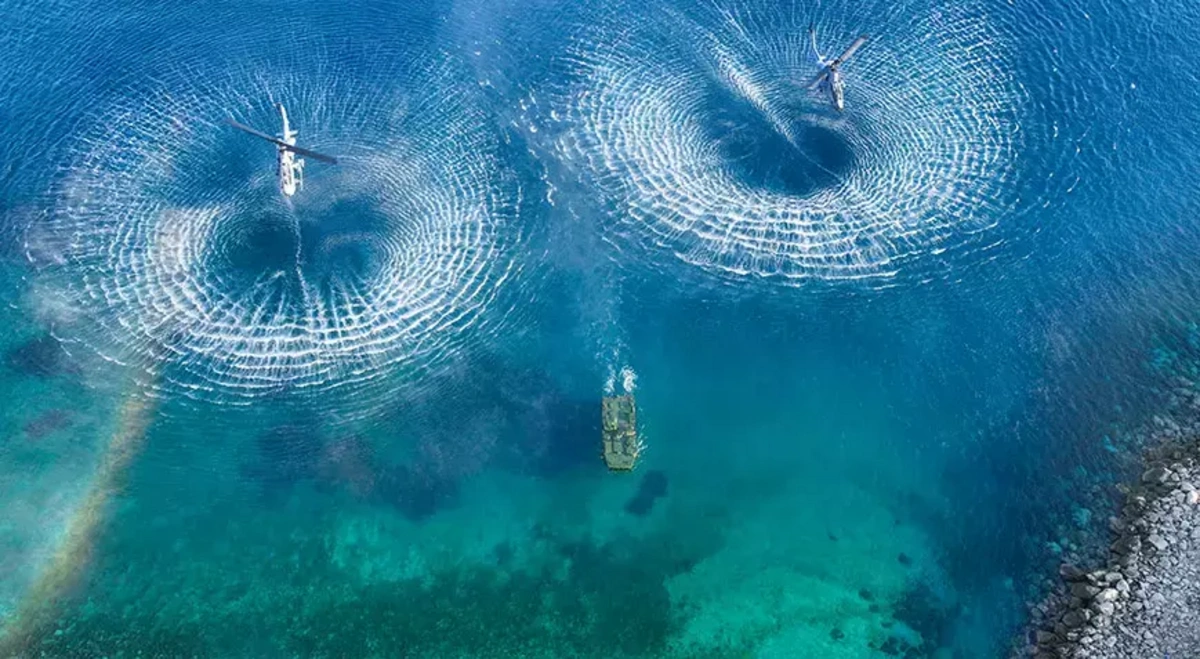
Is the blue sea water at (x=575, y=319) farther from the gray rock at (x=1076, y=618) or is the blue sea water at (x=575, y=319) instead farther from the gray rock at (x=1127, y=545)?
the gray rock at (x=1076, y=618)

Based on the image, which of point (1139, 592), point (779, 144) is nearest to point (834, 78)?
point (779, 144)

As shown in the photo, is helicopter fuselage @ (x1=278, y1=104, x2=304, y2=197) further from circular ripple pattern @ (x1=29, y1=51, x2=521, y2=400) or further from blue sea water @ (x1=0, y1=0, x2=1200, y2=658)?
blue sea water @ (x1=0, y1=0, x2=1200, y2=658)

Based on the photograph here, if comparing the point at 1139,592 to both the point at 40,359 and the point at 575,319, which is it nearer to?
the point at 575,319

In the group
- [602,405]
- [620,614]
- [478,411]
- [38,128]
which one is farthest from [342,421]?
[38,128]

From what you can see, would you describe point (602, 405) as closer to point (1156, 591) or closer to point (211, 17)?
point (1156, 591)

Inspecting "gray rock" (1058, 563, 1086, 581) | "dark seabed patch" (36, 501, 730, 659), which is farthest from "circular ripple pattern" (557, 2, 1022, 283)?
"dark seabed patch" (36, 501, 730, 659)
